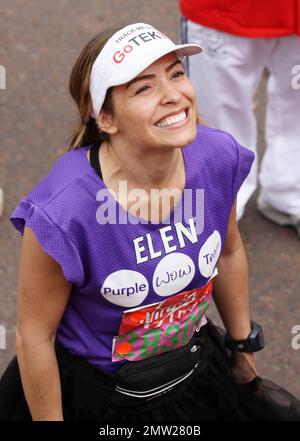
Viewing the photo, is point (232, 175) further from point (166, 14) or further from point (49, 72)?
point (166, 14)

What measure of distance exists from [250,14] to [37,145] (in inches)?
59.9

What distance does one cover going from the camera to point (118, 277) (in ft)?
7.01

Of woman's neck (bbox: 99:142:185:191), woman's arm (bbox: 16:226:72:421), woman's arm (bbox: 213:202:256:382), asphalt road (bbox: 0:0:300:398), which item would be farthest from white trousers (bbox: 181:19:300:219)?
woman's arm (bbox: 16:226:72:421)

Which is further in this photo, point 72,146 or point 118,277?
point 72,146

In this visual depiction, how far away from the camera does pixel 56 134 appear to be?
452 cm

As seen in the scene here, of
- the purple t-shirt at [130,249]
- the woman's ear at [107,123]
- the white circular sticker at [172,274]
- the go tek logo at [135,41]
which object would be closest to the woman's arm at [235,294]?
the purple t-shirt at [130,249]

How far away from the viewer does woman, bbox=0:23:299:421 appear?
6.76 feet

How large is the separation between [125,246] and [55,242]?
0.18 metres

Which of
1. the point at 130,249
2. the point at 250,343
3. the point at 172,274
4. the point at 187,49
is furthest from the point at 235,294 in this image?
the point at 187,49

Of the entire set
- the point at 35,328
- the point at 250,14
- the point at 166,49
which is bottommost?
the point at 35,328

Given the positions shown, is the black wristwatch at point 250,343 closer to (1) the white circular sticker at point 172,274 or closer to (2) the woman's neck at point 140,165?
(1) the white circular sticker at point 172,274

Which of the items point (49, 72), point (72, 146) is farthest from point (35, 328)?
point (49, 72)

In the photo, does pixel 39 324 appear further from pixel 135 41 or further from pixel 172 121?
pixel 135 41

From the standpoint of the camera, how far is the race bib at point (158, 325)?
221 cm
